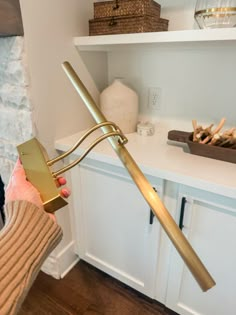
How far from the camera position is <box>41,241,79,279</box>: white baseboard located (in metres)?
1.35

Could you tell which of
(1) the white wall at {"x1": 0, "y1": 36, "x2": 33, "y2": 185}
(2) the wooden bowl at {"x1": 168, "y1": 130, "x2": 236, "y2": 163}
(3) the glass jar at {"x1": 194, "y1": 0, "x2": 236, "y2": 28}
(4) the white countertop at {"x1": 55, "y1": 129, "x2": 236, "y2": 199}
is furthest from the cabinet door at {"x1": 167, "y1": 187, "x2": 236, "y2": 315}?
(1) the white wall at {"x1": 0, "y1": 36, "x2": 33, "y2": 185}

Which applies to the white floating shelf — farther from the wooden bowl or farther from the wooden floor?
the wooden floor

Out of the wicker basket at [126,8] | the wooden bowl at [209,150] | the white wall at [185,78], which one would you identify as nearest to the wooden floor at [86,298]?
the wooden bowl at [209,150]

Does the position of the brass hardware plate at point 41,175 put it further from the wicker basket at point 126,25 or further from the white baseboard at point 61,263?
the white baseboard at point 61,263

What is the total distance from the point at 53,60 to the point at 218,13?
2.27ft

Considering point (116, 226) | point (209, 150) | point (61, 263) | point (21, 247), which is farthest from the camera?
point (61, 263)

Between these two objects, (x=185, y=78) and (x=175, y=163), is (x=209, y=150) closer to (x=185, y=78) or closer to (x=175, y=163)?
(x=175, y=163)

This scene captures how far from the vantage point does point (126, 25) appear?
1.01m

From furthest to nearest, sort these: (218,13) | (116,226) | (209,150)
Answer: (116,226)
(209,150)
(218,13)

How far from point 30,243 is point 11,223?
65mm

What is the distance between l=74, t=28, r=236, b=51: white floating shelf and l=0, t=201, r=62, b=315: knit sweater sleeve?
754mm

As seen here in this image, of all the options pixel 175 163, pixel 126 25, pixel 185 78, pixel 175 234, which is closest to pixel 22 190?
pixel 175 234

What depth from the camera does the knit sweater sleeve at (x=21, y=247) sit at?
456mm

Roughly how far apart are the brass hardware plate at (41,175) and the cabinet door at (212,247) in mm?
508
